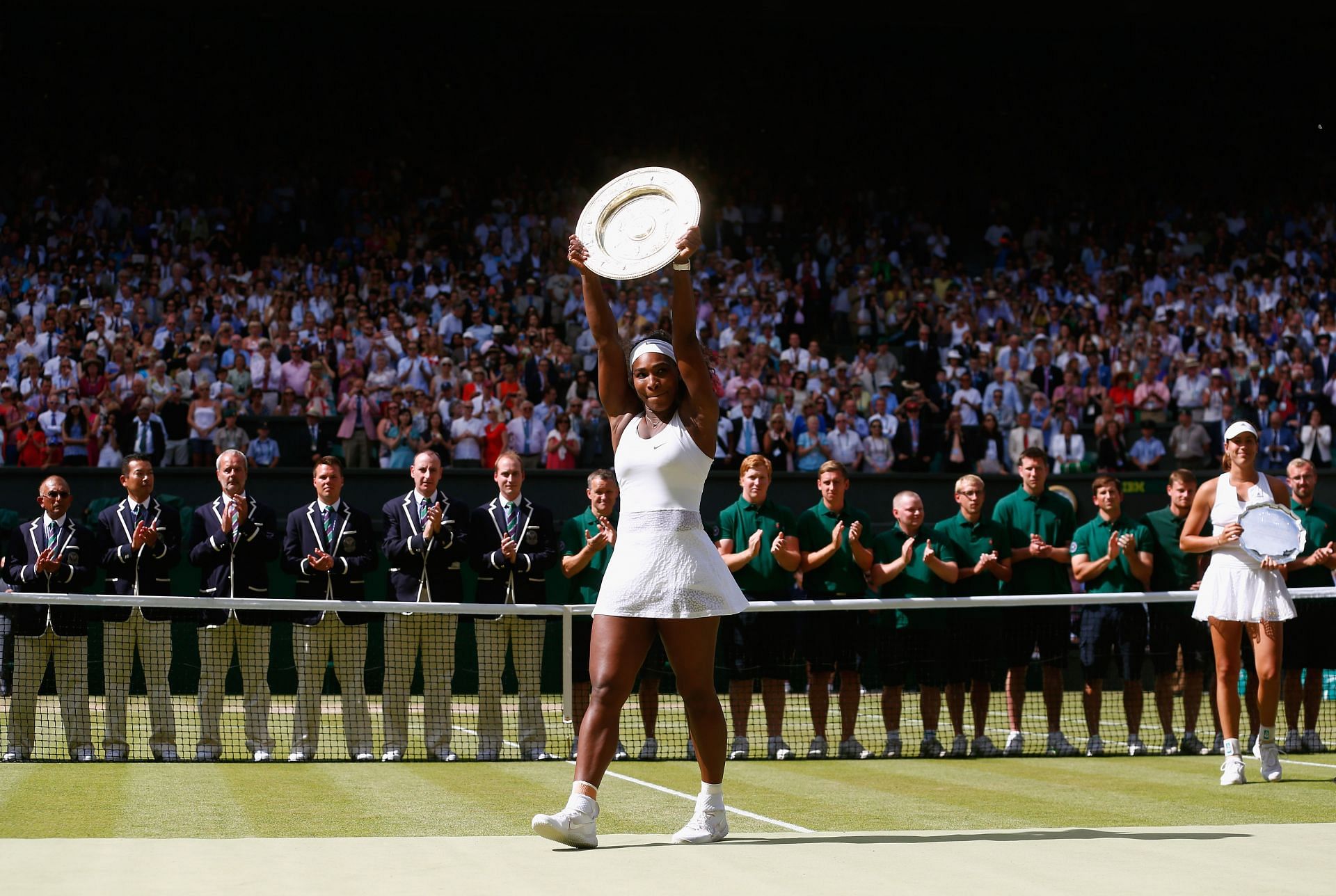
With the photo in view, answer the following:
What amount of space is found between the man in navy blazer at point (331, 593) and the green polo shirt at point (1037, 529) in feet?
15.0

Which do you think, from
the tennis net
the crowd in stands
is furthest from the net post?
the crowd in stands

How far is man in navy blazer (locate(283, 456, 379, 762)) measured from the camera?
10.5 m

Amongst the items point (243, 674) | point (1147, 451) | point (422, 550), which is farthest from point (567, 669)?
point (1147, 451)

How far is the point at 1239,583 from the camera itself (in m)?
8.84

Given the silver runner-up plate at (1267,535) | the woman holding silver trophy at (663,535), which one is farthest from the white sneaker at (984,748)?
the woman holding silver trophy at (663,535)

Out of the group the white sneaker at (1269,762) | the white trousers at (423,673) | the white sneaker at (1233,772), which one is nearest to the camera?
the white sneaker at (1233,772)

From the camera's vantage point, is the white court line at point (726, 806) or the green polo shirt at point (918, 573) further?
the green polo shirt at point (918, 573)

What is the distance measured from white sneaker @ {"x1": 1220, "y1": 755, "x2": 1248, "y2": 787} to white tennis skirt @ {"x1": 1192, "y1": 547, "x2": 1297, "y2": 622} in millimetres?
783

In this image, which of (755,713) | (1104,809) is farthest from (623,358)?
(755,713)

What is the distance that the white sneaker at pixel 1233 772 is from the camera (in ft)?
27.9

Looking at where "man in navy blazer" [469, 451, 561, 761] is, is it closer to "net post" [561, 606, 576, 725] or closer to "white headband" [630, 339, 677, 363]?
"net post" [561, 606, 576, 725]

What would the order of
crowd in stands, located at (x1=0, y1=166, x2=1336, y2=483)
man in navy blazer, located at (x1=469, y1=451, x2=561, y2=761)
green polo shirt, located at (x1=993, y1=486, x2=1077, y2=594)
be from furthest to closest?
1. crowd in stands, located at (x1=0, y1=166, x2=1336, y2=483)
2. green polo shirt, located at (x1=993, y1=486, x2=1077, y2=594)
3. man in navy blazer, located at (x1=469, y1=451, x2=561, y2=761)

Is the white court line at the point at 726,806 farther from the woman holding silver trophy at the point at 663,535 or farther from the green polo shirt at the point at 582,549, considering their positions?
the green polo shirt at the point at 582,549

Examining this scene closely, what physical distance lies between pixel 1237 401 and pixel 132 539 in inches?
655
